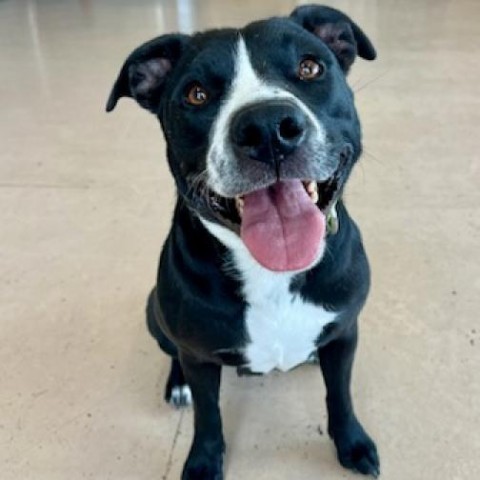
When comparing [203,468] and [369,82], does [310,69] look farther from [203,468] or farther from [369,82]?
[369,82]

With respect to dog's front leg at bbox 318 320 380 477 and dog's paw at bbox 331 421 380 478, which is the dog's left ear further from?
dog's paw at bbox 331 421 380 478

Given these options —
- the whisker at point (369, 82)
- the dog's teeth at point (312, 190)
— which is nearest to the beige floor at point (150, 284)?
the whisker at point (369, 82)

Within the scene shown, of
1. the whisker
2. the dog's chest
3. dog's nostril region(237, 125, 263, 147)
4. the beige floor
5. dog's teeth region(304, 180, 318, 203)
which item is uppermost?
dog's nostril region(237, 125, 263, 147)

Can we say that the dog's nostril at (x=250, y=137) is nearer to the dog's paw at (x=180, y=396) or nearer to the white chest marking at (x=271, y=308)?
the white chest marking at (x=271, y=308)

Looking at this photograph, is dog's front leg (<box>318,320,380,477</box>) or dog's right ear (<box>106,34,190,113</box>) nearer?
dog's right ear (<box>106,34,190,113</box>)

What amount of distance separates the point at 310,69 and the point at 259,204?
0.28 meters

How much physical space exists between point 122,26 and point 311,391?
3.63 metres

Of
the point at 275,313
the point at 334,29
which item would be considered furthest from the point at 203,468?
the point at 334,29

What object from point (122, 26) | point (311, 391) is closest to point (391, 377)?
point (311, 391)

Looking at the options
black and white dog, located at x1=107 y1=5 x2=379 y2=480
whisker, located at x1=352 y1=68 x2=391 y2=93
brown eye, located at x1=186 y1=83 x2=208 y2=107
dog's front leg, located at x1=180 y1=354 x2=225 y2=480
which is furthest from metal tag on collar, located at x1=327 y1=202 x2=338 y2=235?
whisker, located at x1=352 y1=68 x2=391 y2=93

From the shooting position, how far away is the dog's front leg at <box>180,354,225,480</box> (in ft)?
5.62

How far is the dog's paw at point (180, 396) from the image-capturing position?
6.48 feet

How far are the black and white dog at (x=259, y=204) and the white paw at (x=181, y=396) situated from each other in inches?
7.2

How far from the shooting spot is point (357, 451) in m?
1.78
